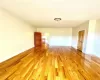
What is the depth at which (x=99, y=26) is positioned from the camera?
4.80 m

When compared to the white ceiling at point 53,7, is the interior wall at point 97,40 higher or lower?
lower

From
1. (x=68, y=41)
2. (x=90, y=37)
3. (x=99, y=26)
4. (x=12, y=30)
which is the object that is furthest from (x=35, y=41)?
(x=99, y=26)

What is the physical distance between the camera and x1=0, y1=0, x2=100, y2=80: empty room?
2486 mm

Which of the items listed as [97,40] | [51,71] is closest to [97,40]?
[97,40]

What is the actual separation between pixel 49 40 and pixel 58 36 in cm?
124

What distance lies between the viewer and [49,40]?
391 inches

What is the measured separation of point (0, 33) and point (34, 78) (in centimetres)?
228

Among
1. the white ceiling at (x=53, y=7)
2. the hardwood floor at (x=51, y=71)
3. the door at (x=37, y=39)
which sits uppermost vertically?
the white ceiling at (x=53, y=7)

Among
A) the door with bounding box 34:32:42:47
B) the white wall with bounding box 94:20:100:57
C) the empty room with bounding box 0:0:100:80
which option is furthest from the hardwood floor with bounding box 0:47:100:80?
the door with bounding box 34:32:42:47

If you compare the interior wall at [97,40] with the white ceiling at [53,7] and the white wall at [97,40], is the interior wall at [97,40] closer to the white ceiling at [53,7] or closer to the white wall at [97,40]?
the white wall at [97,40]

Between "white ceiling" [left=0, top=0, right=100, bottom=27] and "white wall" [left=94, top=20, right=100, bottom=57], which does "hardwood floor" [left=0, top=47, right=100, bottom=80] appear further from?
"white ceiling" [left=0, top=0, right=100, bottom=27]

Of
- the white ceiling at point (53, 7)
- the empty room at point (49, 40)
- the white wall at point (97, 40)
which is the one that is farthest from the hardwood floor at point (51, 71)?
the white ceiling at point (53, 7)

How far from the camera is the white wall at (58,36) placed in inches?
384

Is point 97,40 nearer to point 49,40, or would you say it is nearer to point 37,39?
point 49,40
